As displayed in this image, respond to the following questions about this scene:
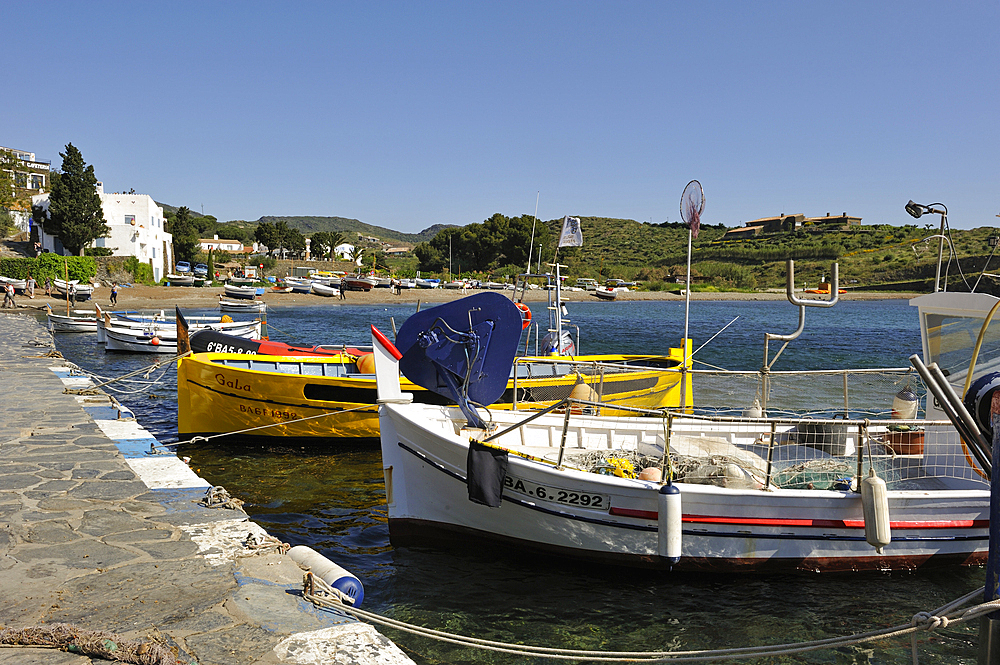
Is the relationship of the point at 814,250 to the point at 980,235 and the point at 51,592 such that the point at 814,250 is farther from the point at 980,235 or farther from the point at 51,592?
the point at 51,592

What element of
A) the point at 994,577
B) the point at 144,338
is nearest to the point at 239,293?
the point at 144,338

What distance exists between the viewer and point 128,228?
5750cm

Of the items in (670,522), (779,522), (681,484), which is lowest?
(779,522)

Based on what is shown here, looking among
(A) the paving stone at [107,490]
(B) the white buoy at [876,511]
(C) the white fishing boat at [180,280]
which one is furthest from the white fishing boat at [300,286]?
(B) the white buoy at [876,511]

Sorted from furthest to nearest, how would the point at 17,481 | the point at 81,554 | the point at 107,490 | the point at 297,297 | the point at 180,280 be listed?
the point at 297,297
the point at 180,280
the point at 17,481
the point at 107,490
the point at 81,554

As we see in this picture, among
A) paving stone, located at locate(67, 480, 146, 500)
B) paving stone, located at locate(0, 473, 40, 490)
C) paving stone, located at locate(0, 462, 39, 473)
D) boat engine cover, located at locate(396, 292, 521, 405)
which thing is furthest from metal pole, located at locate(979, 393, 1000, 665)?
paving stone, located at locate(0, 462, 39, 473)

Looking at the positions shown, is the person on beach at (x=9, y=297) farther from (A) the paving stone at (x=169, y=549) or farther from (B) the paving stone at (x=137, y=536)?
(A) the paving stone at (x=169, y=549)

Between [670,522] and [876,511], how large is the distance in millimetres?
1872

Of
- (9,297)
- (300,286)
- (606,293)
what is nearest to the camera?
(9,297)

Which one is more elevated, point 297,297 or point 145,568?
point 297,297

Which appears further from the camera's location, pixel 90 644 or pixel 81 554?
pixel 81 554

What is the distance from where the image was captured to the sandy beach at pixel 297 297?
46.8 m

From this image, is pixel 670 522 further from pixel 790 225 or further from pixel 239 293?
pixel 790 225

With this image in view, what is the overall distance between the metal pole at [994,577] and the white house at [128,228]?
6378cm
